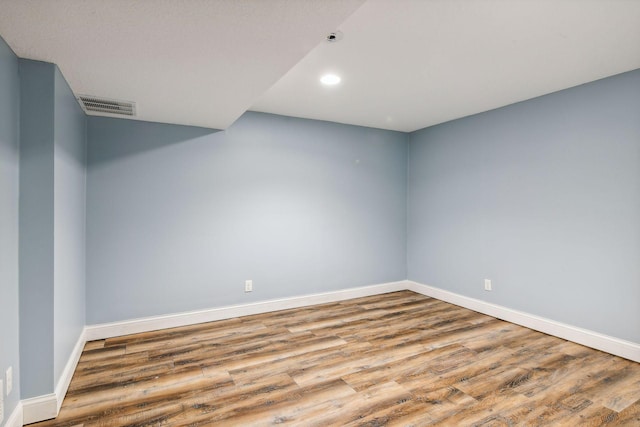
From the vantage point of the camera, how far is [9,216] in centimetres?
180

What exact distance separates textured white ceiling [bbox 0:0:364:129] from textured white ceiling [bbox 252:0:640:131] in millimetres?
483

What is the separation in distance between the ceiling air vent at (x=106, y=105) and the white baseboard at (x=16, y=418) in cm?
207

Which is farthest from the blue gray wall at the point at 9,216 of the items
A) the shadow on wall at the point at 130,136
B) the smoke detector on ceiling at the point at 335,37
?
the smoke detector on ceiling at the point at 335,37

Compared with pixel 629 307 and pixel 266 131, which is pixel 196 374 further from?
pixel 629 307

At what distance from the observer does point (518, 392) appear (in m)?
2.30

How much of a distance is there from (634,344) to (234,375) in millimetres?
3165

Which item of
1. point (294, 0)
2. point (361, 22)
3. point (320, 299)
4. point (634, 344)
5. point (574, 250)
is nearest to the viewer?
point (294, 0)

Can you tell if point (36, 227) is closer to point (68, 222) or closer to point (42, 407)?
point (68, 222)

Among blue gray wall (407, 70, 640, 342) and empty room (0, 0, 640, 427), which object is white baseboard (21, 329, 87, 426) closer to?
empty room (0, 0, 640, 427)

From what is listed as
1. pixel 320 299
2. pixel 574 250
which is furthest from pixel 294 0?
pixel 320 299

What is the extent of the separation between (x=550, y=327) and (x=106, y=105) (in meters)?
4.46

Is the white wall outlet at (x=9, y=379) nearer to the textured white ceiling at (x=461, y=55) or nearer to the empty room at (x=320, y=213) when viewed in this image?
the empty room at (x=320, y=213)

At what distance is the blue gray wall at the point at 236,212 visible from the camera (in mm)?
3252

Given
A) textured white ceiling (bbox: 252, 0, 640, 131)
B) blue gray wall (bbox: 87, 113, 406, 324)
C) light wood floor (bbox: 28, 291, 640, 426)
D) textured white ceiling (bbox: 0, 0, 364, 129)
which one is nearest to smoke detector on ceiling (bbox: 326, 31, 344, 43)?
textured white ceiling (bbox: 252, 0, 640, 131)
